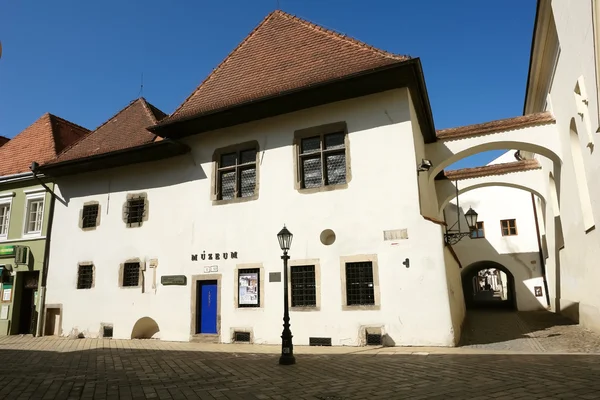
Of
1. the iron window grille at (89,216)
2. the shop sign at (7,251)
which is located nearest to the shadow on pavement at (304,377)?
the iron window grille at (89,216)

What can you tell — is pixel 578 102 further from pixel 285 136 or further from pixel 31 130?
pixel 31 130

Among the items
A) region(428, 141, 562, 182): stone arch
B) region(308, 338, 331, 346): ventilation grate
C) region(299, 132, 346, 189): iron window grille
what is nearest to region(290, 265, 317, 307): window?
region(308, 338, 331, 346): ventilation grate

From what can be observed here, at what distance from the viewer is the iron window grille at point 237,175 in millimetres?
13719

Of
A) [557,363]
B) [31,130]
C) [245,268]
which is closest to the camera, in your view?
[557,363]

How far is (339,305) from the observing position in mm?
11453

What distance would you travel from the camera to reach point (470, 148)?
14359mm

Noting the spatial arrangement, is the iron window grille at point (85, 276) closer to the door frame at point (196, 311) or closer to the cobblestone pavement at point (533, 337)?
the door frame at point (196, 311)

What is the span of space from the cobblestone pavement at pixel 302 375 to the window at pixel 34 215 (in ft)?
27.3

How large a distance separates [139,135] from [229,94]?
4.89m

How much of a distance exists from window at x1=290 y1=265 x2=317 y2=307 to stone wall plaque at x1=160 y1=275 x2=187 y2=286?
4.00 meters

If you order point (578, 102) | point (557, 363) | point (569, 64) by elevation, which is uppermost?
point (569, 64)

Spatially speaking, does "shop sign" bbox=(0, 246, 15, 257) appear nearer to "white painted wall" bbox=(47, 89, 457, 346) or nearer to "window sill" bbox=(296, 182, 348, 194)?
"white painted wall" bbox=(47, 89, 457, 346)

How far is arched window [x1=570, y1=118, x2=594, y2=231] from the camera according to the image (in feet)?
38.6

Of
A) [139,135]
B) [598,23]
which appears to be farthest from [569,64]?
[139,135]
